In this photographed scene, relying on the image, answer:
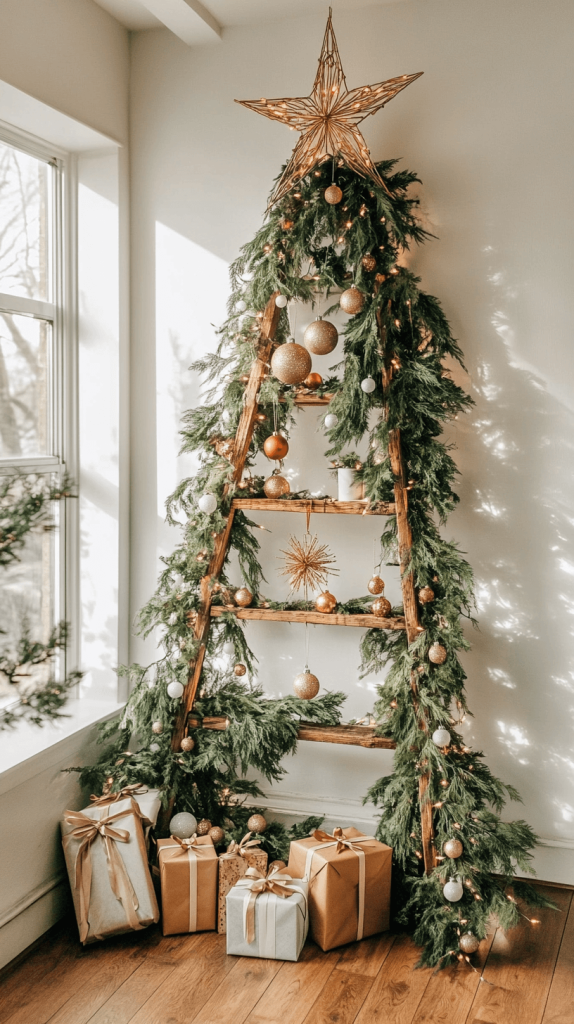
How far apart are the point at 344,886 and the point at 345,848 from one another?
10 centimetres

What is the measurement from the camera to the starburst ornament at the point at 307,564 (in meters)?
2.71

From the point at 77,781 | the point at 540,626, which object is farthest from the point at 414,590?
the point at 77,781

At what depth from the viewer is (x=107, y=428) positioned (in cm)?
298

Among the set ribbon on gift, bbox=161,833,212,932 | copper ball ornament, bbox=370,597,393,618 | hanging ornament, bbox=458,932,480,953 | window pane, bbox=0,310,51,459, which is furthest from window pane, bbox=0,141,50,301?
hanging ornament, bbox=458,932,480,953

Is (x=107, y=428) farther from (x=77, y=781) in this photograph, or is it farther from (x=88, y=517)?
(x=77, y=781)

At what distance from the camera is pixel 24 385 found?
2770 mm

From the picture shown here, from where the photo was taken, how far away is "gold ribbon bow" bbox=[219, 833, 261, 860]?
2444 mm

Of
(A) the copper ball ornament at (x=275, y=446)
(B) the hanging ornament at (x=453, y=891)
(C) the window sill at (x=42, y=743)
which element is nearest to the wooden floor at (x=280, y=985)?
(B) the hanging ornament at (x=453, y=891)

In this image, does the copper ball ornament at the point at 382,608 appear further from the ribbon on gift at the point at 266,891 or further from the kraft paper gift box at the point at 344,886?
the ribbon on gift at the point at 266,891

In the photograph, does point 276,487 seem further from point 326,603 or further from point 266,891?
point 266,891

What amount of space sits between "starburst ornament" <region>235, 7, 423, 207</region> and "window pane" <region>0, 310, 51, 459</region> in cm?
98

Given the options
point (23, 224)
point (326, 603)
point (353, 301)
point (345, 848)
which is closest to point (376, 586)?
point (326, 603)

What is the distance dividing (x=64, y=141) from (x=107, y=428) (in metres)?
0.99

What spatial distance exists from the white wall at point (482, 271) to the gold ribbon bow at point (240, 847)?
0.43 meters
